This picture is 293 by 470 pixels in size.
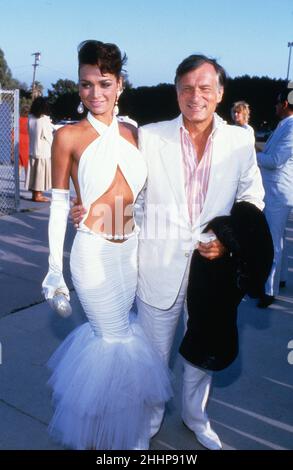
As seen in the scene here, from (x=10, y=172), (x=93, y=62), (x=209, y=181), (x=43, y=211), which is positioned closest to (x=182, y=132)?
(x=209, y=181)

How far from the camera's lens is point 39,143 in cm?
983

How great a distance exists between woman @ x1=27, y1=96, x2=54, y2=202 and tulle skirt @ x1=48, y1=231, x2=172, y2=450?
7.86m

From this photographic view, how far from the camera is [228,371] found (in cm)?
369

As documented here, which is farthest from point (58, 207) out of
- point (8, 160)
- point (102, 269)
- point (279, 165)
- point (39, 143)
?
point (8, 160)

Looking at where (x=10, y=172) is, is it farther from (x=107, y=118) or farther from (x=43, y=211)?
(x=107, y=118)

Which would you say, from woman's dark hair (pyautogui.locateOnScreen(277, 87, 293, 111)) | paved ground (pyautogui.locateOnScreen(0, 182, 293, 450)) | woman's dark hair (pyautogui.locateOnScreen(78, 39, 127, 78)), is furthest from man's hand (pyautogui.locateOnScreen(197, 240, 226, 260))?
woman's dark hair (pyautogui.locateOnScreen(277, 87, 293, 111))

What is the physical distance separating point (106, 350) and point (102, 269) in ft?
1.37

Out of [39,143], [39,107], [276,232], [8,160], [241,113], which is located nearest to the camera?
[276,232]

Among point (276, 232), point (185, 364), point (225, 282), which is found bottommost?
point (185, 364)

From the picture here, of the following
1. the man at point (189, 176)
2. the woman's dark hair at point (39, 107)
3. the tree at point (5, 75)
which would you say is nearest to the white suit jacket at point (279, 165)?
the man at point (189, 176)

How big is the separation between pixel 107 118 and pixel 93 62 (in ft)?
0.87

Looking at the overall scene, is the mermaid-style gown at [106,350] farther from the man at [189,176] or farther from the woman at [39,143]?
the woman at [39,143]

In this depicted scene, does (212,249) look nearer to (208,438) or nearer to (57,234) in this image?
(57,234)

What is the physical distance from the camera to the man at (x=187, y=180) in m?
2.42
